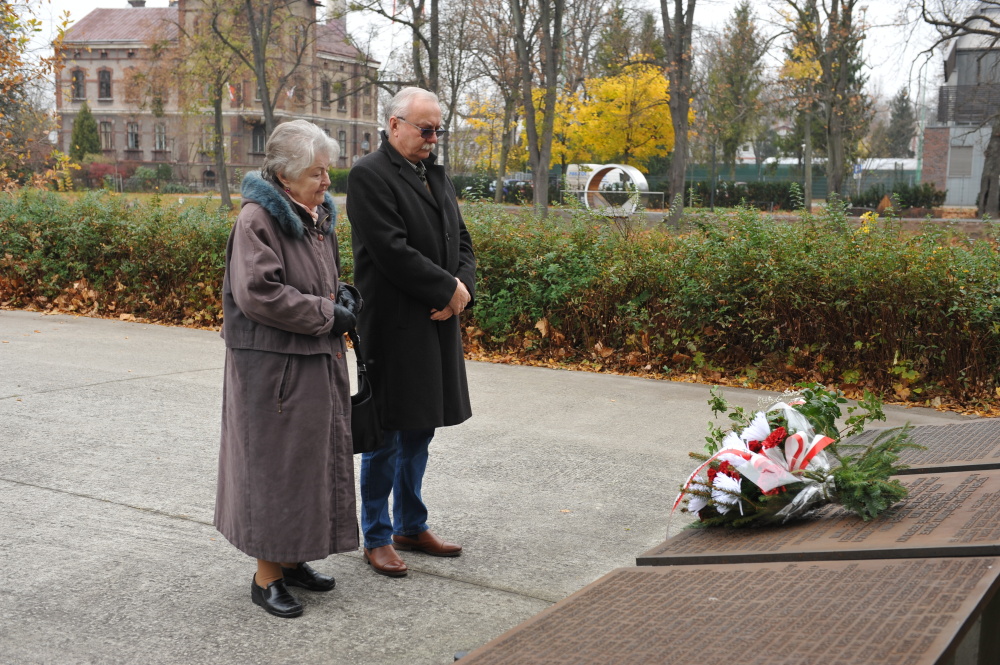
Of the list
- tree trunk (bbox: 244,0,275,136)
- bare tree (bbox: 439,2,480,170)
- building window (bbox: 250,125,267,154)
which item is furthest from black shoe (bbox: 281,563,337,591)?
building window (bbox: 250,125,267,154)

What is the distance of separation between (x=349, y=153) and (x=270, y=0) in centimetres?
4504

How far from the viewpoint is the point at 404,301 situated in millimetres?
4051

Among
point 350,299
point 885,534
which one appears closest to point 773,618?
point 885,534

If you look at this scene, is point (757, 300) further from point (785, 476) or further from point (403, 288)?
point (785, 476)

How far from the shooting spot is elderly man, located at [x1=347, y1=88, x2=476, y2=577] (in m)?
3.97

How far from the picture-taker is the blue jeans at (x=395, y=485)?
4.06 metres

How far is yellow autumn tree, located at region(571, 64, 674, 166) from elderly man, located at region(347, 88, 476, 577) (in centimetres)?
3772

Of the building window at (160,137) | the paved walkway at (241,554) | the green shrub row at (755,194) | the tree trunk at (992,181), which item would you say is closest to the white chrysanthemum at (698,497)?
the paved walkway at (241,554)

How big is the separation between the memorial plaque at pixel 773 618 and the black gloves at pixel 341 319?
1.46m

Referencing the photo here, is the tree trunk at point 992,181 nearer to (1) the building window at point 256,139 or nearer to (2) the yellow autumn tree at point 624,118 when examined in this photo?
(2) the yellow autumn tree at point 624,118

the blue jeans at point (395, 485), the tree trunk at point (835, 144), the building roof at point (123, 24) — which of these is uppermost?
the building roof at point (123, 24)

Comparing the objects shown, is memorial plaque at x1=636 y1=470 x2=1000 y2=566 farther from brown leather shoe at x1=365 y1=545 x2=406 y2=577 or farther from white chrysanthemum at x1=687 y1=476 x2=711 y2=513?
brown leather shoe at x1=365 y1=545 x2=406 y2=577

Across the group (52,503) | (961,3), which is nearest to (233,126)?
(961,3)

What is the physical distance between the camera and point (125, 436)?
6.04 meters
